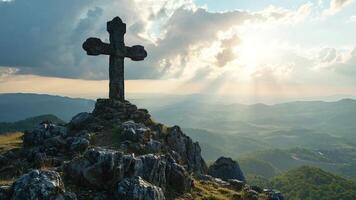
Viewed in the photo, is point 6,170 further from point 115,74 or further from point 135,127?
point 115,74

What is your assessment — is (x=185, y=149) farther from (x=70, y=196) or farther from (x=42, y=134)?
(x=70, y=196)

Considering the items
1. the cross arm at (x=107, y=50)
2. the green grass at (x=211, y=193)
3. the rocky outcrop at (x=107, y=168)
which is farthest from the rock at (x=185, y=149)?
the rocky outcrop at (x=107, y=168)

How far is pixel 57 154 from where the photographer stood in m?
30.7

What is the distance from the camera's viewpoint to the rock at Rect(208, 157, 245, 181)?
1874 inches

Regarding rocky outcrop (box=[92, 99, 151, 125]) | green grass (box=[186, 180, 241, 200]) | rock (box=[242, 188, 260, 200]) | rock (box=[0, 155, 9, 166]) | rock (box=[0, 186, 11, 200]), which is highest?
rocky outcrop (box=[92, 99, 151, 125])

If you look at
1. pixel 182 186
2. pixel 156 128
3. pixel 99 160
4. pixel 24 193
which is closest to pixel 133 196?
pixel 99 160

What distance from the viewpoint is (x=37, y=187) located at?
1755 centimetres

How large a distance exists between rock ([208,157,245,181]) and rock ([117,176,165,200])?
89.2 feet

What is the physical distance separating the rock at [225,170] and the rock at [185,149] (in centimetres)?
143

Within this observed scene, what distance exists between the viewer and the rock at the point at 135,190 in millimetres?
20297

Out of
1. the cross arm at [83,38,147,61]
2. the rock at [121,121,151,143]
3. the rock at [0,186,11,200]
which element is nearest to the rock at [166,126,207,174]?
the rock at [121,121,151,143]

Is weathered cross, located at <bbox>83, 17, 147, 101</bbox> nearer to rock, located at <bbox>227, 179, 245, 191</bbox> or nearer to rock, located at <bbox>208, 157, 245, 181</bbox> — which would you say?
rock, located at <bbox>208, 157, 245, 181</bbox>

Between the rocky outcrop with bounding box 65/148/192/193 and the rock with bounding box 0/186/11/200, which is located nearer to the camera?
the rock with bounding box 0/186/11/200

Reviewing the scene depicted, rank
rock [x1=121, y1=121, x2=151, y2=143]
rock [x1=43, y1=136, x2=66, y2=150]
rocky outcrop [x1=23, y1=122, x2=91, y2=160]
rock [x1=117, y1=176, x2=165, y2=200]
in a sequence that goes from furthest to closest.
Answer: rock [x1=121, y1=121, x2=151, y2=143] → rock [x1=43, y1=136, x2=66, y2=150] → rocky outcrop [x1=23, y1=122, x2=91, y2=160] → rock [x1=117, y1=176, x2=165, y2=200]
